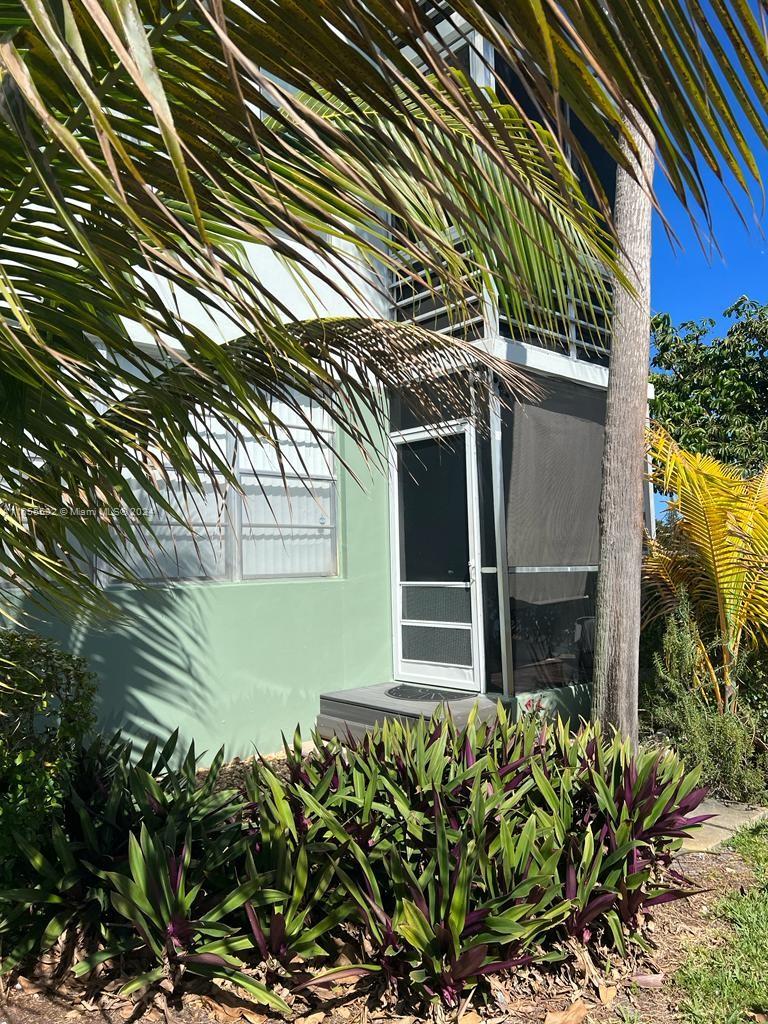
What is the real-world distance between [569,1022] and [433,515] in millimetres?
5532

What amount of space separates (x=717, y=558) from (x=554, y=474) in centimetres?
182

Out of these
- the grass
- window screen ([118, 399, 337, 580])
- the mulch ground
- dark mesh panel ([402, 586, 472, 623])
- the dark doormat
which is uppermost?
window screen ([118, 399, 337, 580])

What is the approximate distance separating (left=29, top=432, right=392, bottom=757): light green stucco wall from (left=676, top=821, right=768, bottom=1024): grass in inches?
161

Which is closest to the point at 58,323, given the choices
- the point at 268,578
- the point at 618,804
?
the point at 618,804

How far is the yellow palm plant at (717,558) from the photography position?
6379mm

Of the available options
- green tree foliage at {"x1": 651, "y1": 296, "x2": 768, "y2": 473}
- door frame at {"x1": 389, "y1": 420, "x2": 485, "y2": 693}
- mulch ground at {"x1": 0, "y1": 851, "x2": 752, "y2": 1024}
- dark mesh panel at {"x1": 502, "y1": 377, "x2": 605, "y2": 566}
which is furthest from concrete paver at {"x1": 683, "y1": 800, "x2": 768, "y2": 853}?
green tree foliage at {"x1": 651, "y1": 296, "x2": 768, "y2": 473}

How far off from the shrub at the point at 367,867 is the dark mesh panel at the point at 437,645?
3370 mm

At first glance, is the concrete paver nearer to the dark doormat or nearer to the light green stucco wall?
the dark doormat

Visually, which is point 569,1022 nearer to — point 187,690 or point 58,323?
point 58,323

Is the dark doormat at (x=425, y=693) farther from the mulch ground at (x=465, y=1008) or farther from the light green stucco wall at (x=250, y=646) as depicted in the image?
the mulch ground at (x=465, y=1008)

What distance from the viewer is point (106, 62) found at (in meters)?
1.23

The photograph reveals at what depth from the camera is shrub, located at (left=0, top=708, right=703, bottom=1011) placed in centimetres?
309

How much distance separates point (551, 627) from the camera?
298 inches

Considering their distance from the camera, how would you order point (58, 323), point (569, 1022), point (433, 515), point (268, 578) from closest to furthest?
point (58, 323) < point (569, 1022) < point (268, 578) < point (433, 515)
